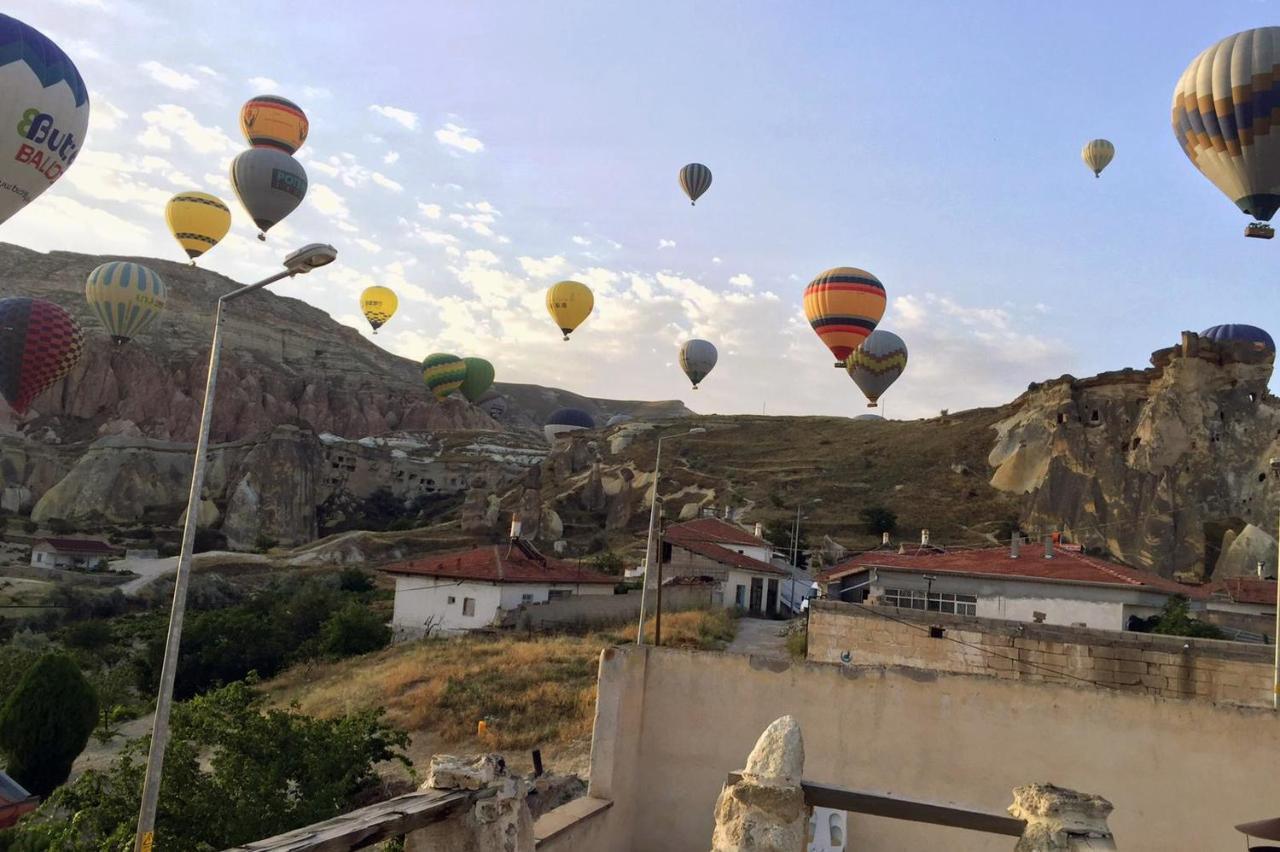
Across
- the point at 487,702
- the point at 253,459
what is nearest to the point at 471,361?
the point at 253,459

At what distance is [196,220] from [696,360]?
35.5 meters

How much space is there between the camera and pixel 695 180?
5722 centimetres

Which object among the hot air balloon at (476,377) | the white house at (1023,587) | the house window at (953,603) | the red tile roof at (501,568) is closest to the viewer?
the white house at (1023,587)

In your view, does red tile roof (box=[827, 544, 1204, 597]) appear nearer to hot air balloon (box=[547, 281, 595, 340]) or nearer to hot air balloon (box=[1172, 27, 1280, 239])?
hot air balloon (box=[1172, 27, 1280, 239])

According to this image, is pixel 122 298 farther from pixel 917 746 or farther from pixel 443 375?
pixel 917 746

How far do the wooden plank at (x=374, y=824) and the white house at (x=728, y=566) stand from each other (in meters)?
33.2

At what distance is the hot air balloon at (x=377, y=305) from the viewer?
3733 inches

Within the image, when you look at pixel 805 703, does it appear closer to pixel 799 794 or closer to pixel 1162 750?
pixel 1162 750

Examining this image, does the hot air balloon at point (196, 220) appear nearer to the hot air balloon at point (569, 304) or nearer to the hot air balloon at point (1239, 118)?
the hot air balloon at point (569, 304)

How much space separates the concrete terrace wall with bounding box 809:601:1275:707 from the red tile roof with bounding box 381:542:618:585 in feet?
49.8

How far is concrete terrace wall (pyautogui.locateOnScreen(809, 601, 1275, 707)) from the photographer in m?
16.6

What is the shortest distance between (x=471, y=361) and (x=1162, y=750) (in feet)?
325

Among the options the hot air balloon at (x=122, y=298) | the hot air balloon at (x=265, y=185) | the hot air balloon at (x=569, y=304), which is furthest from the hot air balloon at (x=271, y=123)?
the hot air balloon at (x=569, y=304)

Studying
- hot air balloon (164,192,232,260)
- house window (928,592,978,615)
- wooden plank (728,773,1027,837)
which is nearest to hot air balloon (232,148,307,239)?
hot air balloon (164,192,232,260)
